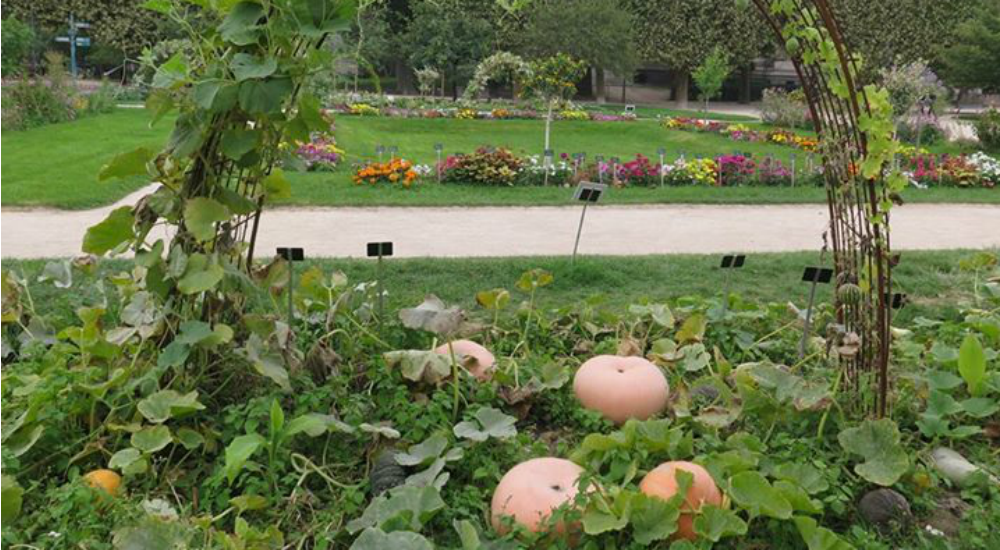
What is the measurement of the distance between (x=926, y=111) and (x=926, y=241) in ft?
48.0

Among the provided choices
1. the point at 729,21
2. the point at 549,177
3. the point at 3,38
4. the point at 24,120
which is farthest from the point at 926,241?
the point at 729,21

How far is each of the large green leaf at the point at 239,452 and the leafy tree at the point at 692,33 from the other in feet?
116

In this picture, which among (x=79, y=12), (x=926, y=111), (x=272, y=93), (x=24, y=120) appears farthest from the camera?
(x=79, y=12)

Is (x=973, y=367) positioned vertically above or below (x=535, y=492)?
above

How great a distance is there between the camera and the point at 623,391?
339 cm

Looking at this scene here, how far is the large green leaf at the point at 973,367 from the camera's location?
11.4ft

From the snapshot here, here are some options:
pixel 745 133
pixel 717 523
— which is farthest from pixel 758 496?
pixel 745 133

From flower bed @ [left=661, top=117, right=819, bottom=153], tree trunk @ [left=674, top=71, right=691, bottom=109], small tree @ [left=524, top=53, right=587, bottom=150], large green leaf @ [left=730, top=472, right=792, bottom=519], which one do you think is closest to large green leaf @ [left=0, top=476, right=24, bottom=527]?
large green leaf @ [left=730, top=472, right=792, bottom=519]

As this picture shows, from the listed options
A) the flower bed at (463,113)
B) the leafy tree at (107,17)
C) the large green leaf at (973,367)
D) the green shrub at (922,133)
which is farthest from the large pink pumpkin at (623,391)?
the leafy tree at (107,17)

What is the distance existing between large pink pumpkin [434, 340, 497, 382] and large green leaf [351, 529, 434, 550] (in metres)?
1.21

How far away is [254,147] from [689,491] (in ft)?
5.43

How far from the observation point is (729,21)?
3638 centimetres

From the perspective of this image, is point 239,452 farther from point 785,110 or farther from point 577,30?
point 577,30

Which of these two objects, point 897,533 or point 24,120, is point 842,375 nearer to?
point 897,533
